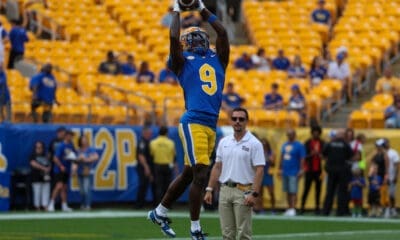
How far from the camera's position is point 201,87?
16344 millimetres

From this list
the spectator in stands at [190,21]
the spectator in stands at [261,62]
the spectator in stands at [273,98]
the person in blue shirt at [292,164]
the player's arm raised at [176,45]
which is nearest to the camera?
the player's arm raised at [176,45]

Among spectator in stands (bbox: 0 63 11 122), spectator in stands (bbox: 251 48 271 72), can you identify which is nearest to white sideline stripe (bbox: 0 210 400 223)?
spectator in stands (bbox: 0 63 11 122)

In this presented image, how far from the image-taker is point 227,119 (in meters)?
31.5

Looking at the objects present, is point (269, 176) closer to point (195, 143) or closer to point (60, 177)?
point (60, 177)

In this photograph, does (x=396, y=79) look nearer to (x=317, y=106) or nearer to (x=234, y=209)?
(x=317, y=106)

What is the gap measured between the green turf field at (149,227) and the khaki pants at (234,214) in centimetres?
350

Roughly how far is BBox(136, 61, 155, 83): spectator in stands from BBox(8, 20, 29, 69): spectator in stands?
115 inches

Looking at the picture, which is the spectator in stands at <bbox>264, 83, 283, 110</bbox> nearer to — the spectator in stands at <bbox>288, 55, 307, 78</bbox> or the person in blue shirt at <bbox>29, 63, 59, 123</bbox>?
the spectator in stands at <bbox>288, 55, 307, 78</bbox>

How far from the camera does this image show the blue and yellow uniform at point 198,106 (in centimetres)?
1633

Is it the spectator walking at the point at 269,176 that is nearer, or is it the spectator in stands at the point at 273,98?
the spectator walking at the point at 269,176

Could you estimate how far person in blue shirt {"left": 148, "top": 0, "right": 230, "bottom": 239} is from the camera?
1633cm

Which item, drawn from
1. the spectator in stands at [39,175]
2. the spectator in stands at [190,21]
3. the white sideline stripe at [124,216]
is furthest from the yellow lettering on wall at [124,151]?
the spectator in stands at [190,21]

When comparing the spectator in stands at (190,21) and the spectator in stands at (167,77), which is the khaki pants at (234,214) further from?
the spectator in stands at (190,21)

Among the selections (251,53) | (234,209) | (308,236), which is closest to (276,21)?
(251,53)
